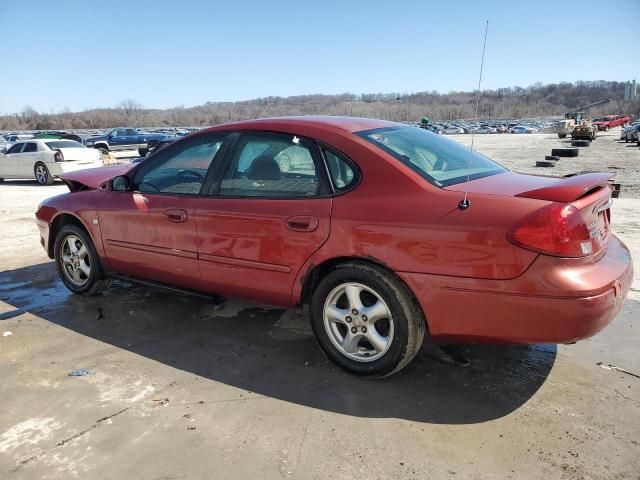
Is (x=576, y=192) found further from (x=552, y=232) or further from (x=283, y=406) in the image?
(x=283, y=406)

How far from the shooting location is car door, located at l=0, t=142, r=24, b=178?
16.2 m

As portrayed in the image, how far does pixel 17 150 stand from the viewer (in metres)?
16.3

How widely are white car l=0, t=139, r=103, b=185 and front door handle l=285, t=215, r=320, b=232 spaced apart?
45.8 feet

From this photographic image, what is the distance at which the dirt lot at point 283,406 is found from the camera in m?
2.41

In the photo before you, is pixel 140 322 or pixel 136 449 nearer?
pixel 136 449

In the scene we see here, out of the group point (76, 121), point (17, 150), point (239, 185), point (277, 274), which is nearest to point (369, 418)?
point (277, 274)

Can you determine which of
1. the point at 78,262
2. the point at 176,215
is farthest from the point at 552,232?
the point at 78,262

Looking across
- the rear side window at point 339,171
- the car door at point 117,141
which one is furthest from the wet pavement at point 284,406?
the car door at point 117,141

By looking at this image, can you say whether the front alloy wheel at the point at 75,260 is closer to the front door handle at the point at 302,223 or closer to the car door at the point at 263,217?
the car door at the point at 263,217

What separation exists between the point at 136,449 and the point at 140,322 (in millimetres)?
1803

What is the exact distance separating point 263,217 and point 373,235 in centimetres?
80

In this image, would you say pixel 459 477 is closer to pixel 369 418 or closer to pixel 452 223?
pixel 369 418

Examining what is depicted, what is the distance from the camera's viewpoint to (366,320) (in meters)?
3.08

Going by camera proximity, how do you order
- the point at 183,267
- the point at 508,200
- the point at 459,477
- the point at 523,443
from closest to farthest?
the point at 459,477 → the point at 523,443 → the point at 508,200 → the point at 183,267
